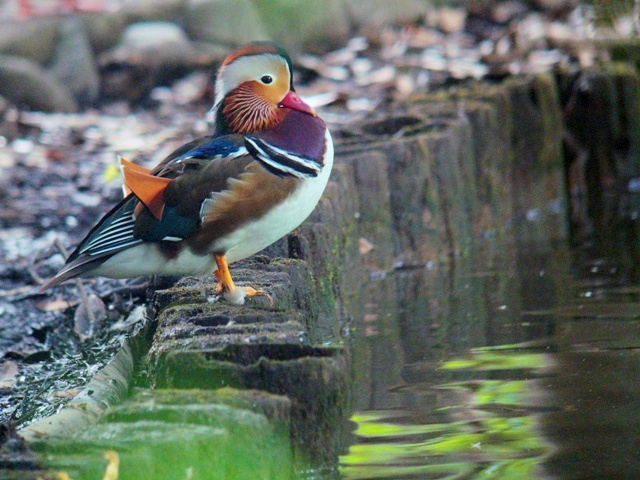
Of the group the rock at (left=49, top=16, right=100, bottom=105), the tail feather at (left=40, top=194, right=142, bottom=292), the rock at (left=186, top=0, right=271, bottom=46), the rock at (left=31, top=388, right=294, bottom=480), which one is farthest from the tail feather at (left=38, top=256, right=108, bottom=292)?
the rock at (left=186, top=0, right=271, bottom=46)

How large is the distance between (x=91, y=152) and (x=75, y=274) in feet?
11.5

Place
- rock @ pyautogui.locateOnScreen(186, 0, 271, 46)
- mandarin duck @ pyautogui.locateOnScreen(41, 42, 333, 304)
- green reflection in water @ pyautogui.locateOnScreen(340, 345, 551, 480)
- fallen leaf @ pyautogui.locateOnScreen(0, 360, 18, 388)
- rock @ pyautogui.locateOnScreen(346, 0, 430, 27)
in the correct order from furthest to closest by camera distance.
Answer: rock @ pyautogui.locateOnScreen(346, 0, 430, 27)
rock @ pyautogui.locateOnScreen(186, 0, 271, 46)
fallen leaf @ pyautogui.locateOnScreen(0, 360, 18, 388)
mandarin duck @ pyautogui.locateOnScreen(41, 42, 333, 304)
green reflection in water @ pyautogui.locateOnScreen(340, 345, 551, 480)

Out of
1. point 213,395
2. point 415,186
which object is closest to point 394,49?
point 415,186

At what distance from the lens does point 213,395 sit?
2.15 meters

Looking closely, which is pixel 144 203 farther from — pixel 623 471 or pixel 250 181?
pixel 623 471

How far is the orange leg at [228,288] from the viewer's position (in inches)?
115

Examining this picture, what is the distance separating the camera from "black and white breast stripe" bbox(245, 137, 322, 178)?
328 cm

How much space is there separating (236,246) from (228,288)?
285 millimetres

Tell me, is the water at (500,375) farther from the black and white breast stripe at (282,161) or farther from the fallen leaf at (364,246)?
the black and white breast stripe at (282,161)

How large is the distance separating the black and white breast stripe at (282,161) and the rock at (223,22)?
5590 millimetres

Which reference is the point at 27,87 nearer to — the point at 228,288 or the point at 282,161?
the point at 282,161

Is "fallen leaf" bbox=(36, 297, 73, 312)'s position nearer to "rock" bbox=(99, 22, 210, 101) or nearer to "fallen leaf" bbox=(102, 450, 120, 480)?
"fallen leaf" bbox=(102, 450, 120, 480)

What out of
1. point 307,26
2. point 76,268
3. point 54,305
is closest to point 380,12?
point 307,26

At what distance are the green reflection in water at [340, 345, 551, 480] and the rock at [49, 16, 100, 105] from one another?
5447mm
